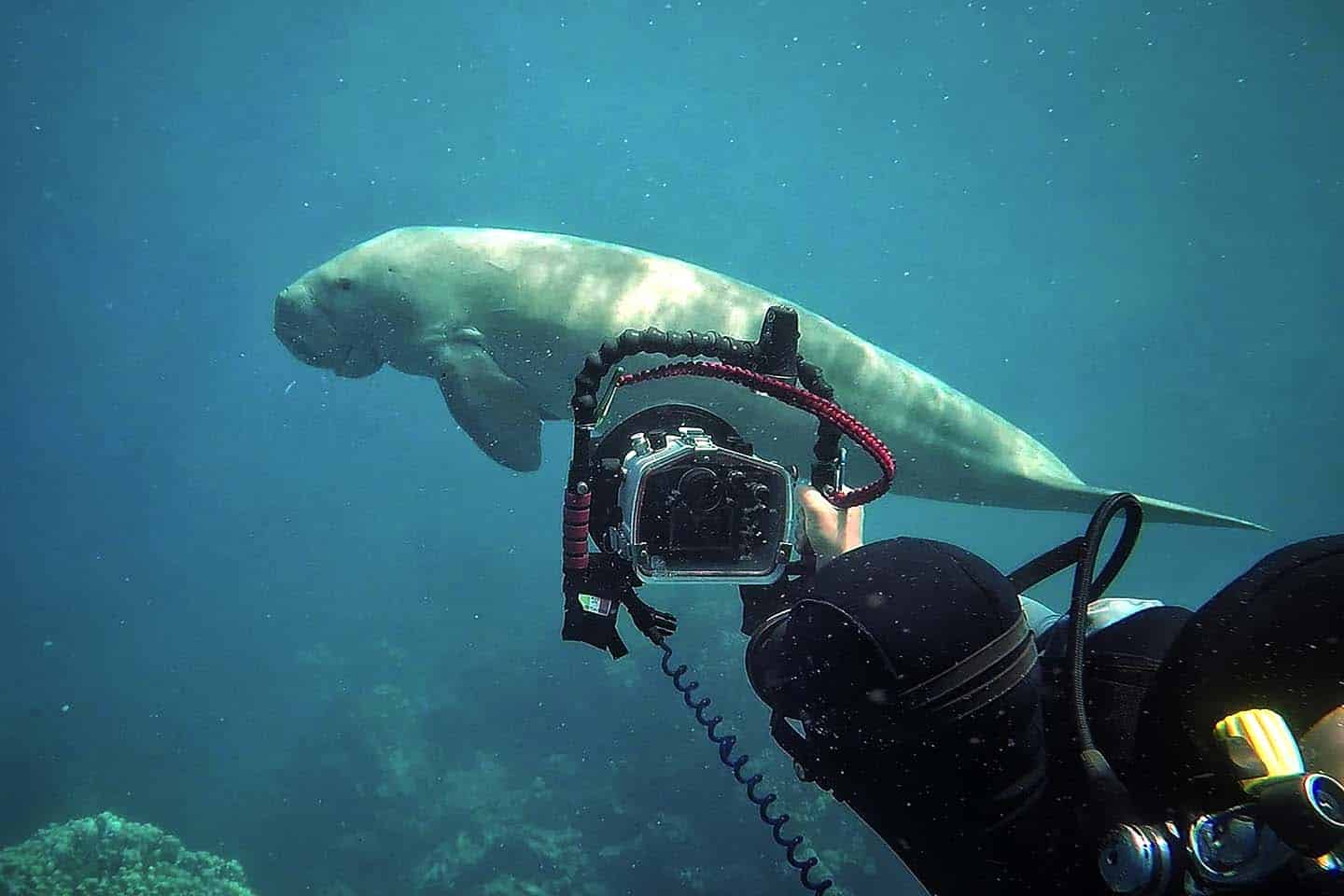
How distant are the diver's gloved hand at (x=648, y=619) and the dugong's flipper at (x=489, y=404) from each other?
4362 mm

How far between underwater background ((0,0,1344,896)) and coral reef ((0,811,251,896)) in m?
1.44

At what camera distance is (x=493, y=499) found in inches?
1937

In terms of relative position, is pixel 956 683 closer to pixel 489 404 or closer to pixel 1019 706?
pixel 1019 706

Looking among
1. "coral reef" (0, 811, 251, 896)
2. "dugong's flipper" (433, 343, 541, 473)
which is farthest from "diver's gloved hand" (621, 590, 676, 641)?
"coral reef" (0, 811, 251, 896)

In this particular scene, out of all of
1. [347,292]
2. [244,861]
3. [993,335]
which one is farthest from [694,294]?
[993,335]

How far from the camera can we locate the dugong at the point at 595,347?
620 centimetres

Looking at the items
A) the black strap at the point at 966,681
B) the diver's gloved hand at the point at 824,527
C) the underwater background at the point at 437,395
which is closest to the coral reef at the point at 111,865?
the underwater background at the point at 437,395

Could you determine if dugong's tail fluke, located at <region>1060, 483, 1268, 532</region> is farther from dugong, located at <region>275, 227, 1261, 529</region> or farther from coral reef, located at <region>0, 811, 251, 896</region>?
coral reef, located at <region>0, 811, 251, 896</region>

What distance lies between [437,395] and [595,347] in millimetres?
88558

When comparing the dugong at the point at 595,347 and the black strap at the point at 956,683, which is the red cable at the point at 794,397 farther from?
the dugong at the point at 595,347

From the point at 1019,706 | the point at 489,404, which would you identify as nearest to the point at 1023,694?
the point at 1019,706

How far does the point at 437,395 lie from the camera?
89.8 metres

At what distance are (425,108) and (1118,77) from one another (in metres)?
41.3

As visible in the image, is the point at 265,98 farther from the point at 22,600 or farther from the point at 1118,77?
the point at 1118,77
